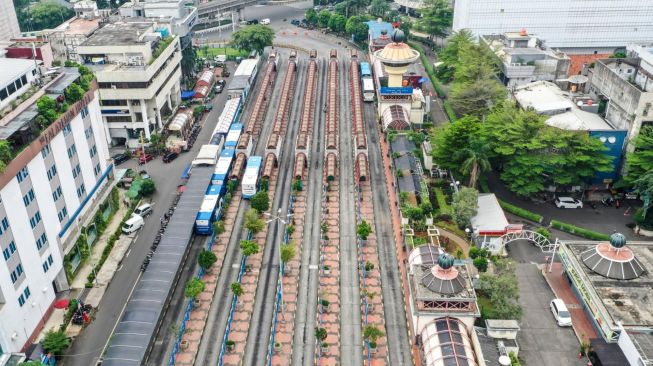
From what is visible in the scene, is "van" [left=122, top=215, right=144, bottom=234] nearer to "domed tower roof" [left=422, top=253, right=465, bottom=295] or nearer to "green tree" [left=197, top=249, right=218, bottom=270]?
"green tree" [left=197, top=249, right=218, bottom=270]

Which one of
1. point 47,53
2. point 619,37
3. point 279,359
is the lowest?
point 279,359

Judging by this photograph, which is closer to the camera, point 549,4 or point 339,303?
point 339,303

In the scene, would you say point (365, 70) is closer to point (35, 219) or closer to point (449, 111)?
point (449, 111)

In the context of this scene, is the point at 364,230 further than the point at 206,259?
Yes

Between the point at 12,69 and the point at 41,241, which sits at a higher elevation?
the point at 12,69

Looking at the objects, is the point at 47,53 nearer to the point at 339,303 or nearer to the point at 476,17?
the point at 339,303

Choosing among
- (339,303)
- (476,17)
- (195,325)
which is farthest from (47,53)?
(476,17)

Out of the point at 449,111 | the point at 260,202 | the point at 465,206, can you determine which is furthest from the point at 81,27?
the point at 465,206
